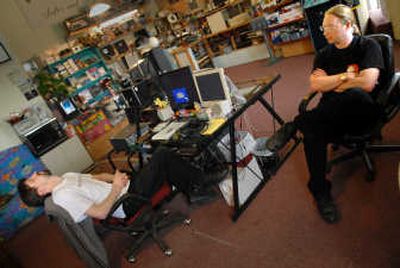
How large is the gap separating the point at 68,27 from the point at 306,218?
205 inches

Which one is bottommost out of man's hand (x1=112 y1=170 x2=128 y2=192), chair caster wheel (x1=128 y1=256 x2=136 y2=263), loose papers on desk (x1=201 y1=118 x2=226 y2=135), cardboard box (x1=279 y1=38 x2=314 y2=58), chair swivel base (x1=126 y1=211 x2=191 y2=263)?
chair caster wheel (x1=128 y1=256 x2=136 y2=263)

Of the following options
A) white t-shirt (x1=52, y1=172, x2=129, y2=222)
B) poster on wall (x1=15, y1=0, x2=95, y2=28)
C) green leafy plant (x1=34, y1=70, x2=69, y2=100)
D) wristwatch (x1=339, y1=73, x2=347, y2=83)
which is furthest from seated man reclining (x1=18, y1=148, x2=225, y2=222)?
green leafy plant (x1=34, y1=70, x2=69, y2=100)

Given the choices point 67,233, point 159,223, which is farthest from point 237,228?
point 67,233

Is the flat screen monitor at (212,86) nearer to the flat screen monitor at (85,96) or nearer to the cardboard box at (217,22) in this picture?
the flat screen monitor at (85,96)

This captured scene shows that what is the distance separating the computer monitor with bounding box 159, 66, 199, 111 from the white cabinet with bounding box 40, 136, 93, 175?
8.32ft

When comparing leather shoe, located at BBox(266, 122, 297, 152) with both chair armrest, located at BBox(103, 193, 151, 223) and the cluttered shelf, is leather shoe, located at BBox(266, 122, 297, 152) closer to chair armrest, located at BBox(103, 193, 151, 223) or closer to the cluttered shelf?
chair armrest, located at BBox(103, 193, 151, 223)

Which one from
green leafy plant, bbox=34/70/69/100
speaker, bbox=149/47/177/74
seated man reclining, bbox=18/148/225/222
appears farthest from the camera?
green leafy plant, bbox=34/70/69/100

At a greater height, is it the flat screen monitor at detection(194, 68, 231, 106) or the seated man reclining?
the flat screen monitor at detection(194, 68, 231, 106)

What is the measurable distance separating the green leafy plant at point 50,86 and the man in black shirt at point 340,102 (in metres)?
3.91

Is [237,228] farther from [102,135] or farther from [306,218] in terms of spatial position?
[102,135]

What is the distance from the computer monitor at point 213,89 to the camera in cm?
235

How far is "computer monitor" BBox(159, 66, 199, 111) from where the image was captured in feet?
8.45

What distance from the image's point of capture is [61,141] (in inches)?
182

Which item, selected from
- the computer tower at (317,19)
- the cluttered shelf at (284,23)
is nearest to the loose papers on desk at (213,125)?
the computer tower at (317,19)
